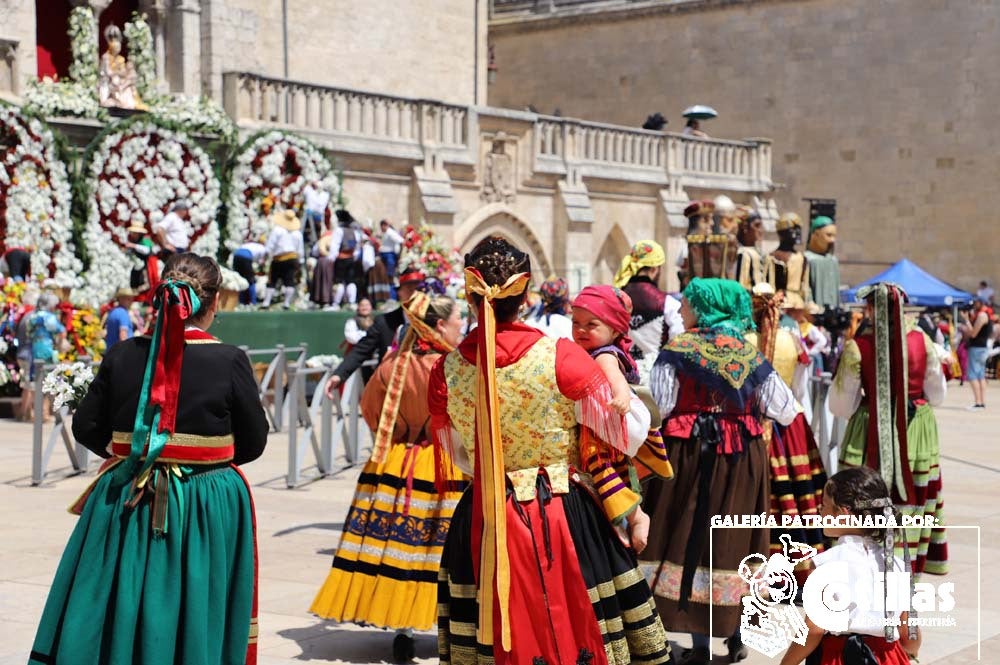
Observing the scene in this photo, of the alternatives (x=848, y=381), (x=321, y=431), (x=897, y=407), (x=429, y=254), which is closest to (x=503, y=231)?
(x=429, y=254)

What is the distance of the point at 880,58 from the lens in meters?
33.7

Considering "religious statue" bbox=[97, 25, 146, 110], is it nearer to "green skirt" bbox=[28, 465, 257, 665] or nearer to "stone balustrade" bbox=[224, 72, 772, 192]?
"stone balustrade" bbox=[224, 72, 772, 192]

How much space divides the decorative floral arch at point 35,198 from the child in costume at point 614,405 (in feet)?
46.9

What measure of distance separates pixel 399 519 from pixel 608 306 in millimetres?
1654

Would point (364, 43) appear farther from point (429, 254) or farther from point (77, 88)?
point (77, 88)

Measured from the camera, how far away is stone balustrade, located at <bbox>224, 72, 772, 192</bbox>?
882 inches

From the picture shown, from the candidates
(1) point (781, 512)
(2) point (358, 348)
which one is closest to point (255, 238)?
(2) point (358, 348)

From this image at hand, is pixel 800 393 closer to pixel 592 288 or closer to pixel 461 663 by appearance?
pixel 592 288

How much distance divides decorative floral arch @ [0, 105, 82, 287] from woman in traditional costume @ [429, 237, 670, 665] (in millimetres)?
14823

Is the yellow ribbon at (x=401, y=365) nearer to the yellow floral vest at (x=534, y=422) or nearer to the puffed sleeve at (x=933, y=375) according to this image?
the yellow floral vest at (x=534, y=422)

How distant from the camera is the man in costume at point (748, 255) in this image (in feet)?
34.5

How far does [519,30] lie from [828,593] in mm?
34806

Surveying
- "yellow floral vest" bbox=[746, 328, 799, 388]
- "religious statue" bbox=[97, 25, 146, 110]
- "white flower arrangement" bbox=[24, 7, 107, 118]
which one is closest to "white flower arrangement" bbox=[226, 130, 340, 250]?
"religious statue" bbox=[97, 25, 146, 110]

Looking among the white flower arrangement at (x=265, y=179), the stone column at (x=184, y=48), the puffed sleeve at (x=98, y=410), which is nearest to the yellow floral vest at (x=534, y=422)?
the puffed sleeve at (x=98, y=410)
